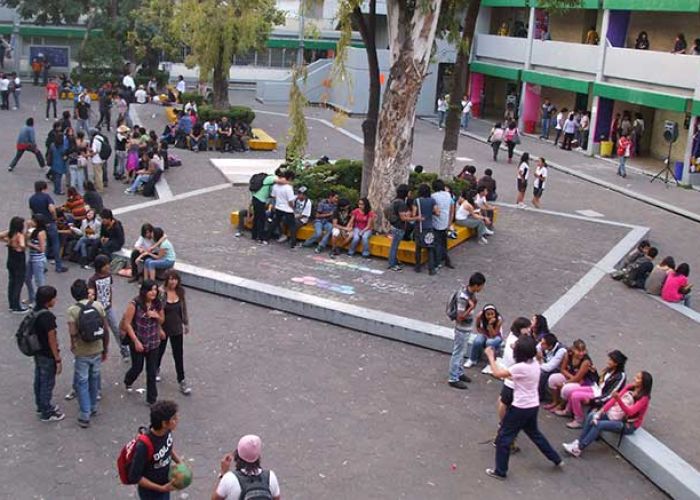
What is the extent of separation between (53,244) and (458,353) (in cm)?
699

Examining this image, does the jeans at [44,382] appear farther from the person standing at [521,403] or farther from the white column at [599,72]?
the white column at [599,72]

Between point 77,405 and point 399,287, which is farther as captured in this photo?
point 399,287

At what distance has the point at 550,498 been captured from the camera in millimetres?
7914

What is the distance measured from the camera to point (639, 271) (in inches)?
565

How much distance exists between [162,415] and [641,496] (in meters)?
4.67

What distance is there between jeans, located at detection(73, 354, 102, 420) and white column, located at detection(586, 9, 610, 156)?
24682mm

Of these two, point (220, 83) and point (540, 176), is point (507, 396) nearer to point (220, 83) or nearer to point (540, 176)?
point (540, 176)

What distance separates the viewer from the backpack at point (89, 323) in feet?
27.0

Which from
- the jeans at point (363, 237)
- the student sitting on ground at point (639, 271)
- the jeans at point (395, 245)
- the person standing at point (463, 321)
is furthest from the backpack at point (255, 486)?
the student sitting on ground at point (639, 271)

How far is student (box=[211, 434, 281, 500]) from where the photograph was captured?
5633mm

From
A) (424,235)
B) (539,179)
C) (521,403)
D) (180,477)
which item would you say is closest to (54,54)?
(539,179)

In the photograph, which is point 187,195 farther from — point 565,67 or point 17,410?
point 565,67

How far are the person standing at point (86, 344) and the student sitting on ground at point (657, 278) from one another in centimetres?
918

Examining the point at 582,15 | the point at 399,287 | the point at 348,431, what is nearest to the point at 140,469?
the point at 348,431
